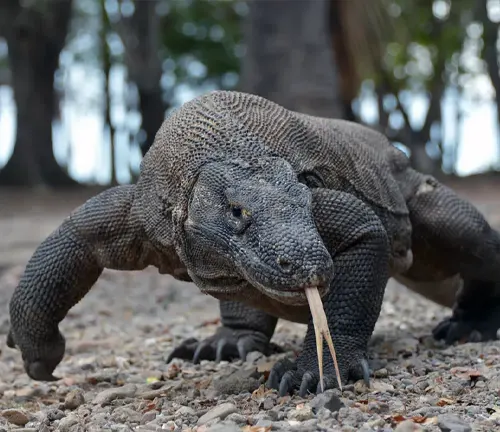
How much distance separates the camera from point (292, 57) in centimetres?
1131

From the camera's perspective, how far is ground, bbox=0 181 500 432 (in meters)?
2.90

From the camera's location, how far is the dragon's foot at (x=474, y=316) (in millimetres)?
4895

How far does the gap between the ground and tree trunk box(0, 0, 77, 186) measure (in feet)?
42.8

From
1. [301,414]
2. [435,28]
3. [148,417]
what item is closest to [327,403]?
[301,414]

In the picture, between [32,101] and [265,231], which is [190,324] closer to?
[265,231]

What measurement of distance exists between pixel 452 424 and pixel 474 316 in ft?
7.94

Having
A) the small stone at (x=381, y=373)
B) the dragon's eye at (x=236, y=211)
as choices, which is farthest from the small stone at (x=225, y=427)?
the small stone at (x=381, y=373)

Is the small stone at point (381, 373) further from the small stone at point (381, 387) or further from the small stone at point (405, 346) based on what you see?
the small stone at point (405, 346)

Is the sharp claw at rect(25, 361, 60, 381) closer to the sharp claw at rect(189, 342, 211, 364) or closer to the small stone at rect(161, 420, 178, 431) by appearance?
the sharp claw at rect(189, 342, 211, 364)

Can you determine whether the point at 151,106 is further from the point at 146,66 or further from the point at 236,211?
the point at 236,211

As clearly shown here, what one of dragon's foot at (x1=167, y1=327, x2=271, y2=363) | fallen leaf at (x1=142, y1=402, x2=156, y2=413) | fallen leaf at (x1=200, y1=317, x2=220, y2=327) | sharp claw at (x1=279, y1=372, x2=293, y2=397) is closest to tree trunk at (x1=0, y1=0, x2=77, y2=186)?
fallen leaf at (x1=200, y1=317, x2=220, y2=327)

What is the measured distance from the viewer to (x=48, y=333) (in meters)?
4.17

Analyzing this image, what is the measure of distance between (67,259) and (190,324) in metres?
2.70

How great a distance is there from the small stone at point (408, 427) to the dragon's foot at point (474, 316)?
7.47 ft
